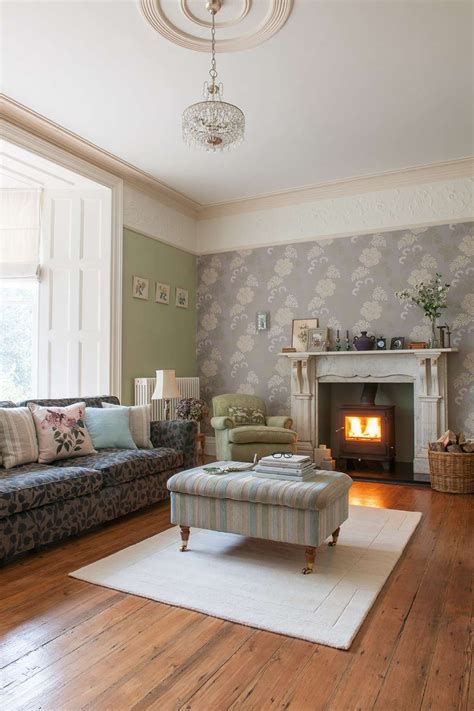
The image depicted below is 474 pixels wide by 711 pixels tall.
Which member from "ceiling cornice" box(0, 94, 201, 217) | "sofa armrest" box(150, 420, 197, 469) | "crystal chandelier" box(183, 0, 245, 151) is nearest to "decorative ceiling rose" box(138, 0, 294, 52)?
"crystal chandelier" box(183, 0, 245, 151)

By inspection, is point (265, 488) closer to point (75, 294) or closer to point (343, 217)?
point (75, 294)

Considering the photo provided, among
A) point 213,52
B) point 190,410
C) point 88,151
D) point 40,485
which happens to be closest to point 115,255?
point 88,151

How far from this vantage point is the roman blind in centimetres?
537

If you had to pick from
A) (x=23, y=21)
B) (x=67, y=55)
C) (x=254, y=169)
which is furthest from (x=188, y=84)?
(x=254, y=169)

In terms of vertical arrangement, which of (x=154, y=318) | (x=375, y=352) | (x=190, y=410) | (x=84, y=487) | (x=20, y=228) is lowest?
(x=84, y=487)

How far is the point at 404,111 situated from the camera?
429 cm

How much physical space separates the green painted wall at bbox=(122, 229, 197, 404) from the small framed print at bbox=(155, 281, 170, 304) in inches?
2.2

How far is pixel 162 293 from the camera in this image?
616 centimetres

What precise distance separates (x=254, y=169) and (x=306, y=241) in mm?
1100

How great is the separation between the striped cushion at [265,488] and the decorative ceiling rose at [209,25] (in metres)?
2.75

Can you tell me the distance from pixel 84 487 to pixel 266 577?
1.30 metres

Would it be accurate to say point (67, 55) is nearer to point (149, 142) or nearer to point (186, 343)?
point (149, 142)

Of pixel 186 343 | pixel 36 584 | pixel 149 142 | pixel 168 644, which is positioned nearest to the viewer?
pixel 168 644

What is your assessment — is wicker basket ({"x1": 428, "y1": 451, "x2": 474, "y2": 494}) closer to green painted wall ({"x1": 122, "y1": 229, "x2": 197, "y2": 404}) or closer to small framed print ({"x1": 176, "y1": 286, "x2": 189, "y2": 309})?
green painted wall ({"x1": 122, "y1": 229, "x2": 197, "y2": 404})
